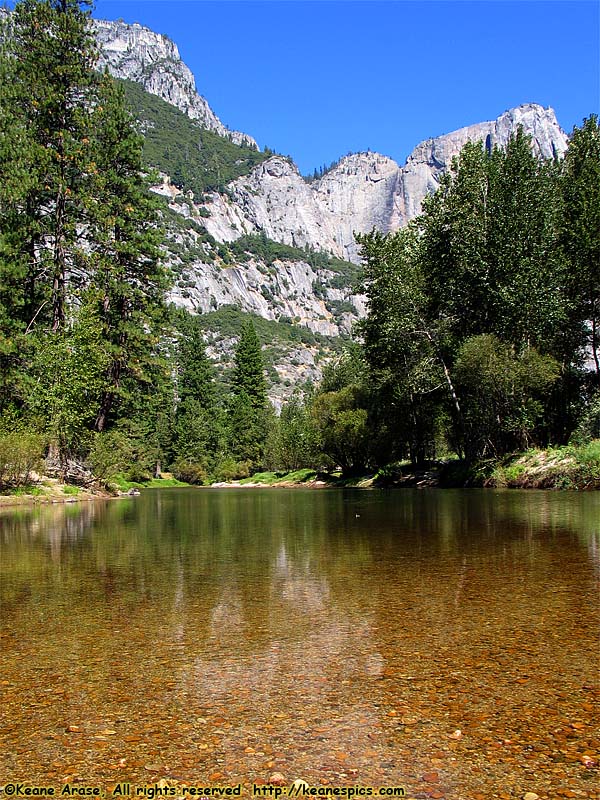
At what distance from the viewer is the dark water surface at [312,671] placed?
141 inches

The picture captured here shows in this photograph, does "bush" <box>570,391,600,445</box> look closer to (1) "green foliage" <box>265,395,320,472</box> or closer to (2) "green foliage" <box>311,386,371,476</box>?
(2) "green foliage" <box>311,386,371,476</box>

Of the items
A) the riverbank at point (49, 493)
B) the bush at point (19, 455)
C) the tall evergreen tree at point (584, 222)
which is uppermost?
the tall evergreen tree at point (584, 222)

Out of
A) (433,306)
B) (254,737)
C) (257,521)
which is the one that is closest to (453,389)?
(433,306)

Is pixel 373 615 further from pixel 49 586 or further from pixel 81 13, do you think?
pixel 81 13

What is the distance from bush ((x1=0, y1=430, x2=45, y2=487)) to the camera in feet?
87.5

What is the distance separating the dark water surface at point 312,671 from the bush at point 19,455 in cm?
1716

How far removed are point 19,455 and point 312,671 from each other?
2530 centimetres

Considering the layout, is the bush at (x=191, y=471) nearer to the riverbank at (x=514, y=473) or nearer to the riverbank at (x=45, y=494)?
the riverbank at (x=514, y=473)

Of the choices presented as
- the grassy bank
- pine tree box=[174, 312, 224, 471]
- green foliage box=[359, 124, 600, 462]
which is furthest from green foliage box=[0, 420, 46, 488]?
pine tree box=[174, 312, 224, 471]

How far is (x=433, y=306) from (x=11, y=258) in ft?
84.2

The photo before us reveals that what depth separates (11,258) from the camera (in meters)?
33.1

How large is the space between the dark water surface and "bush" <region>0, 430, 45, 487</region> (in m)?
17.2

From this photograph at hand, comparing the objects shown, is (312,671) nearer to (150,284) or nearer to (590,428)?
(590,428)

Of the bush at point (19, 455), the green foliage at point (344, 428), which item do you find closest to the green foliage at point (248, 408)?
the green foliage at point (344, 428)
